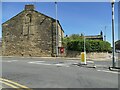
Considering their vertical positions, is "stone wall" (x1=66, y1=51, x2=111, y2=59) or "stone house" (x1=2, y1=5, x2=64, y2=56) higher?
"stone house" (x1=2, y1=5, x2=64, y2=56)

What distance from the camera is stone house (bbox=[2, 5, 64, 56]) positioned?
44.2m

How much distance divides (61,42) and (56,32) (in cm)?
537

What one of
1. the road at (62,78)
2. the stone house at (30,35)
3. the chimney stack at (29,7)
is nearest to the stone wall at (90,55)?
the stone house at (30,35)

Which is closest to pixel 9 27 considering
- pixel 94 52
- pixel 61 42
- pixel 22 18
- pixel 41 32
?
pixel 22 18

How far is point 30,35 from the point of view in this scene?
45594 millimetres

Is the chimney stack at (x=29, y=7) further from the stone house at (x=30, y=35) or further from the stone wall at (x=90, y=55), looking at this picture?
the stone wall at (x=90, y=55)

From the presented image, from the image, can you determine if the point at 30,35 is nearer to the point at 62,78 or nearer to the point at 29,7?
the point at 29,7

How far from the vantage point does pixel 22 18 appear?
150ft

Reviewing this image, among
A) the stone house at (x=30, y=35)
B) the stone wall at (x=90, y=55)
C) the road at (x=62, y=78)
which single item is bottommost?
the road at (x=62, y=78)

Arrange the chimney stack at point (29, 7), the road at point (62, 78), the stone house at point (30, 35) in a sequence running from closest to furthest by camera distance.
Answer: the road at point (62, 78), the stone house at point (30, 35), the chimney stack at point (29, 7)

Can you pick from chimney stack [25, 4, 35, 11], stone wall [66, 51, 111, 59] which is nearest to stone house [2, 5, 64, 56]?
chimney stack [25, 4, 35, 11]

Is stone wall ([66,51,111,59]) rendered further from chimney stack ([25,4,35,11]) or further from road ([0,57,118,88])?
road ([0,57,118,88])

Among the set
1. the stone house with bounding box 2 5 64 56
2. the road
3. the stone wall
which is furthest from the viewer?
the stone house with bounding box 2 5 64 56

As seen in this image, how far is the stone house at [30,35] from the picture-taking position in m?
44.2
